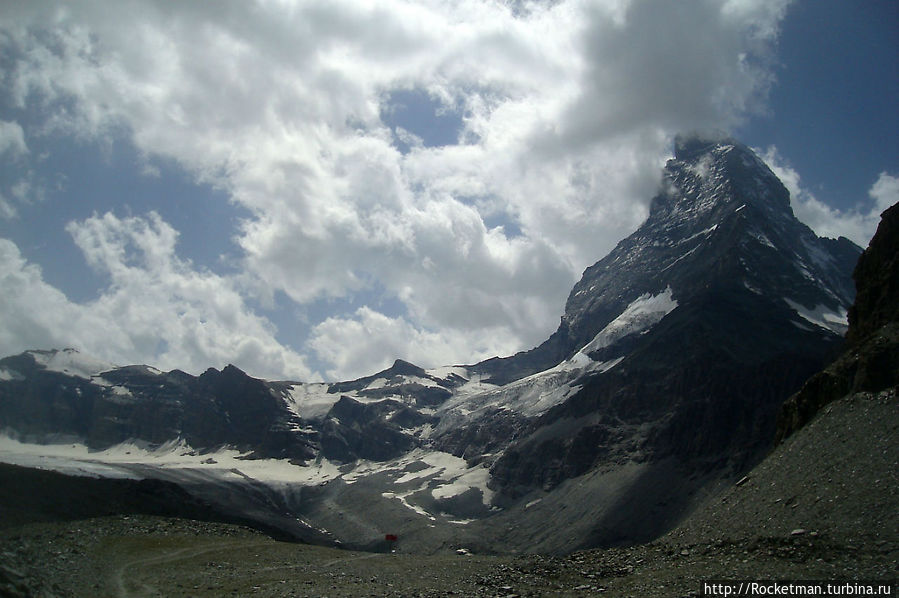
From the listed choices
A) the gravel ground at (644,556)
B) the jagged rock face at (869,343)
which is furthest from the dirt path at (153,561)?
the jagged rock face at (869,343)

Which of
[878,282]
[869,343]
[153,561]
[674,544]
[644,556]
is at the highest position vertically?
[878,282]

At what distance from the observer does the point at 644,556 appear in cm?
4941

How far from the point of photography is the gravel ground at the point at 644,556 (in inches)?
1576

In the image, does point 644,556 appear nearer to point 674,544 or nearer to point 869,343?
point 674,544

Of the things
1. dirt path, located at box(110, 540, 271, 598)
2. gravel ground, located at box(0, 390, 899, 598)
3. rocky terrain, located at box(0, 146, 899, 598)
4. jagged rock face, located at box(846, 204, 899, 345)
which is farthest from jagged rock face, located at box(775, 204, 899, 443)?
dirt path, located at box(110, 540, 271, 598)

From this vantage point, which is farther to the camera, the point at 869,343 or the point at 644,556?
the point at 869,343

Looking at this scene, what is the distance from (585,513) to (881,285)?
121 metres

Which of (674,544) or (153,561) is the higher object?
(674,544)

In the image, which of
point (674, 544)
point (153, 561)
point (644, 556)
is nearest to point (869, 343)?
point (674, 544)

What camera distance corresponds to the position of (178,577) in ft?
179

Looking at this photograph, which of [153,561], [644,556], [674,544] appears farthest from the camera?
[153,561]

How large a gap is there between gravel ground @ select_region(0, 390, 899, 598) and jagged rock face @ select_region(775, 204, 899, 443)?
3936mm

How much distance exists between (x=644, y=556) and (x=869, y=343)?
139 feet

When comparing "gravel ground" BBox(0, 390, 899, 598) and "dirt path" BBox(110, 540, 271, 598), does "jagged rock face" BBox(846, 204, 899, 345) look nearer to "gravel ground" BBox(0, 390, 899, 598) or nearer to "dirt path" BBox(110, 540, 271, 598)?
"gravel ground" BBox(0, 390, 899, 598)
